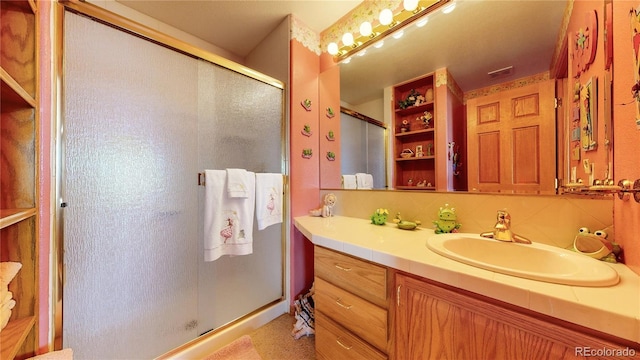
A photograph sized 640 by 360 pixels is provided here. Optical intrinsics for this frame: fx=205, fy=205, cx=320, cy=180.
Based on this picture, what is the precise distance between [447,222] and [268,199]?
3.60ft

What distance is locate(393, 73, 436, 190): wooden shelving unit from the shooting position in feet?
3.98

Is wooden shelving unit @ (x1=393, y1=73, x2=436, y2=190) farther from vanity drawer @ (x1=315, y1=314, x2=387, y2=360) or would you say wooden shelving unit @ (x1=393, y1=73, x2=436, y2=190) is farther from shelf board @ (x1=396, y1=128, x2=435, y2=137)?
vanity drawer @ (x1=315, y1=314, x2=387, y2=360)

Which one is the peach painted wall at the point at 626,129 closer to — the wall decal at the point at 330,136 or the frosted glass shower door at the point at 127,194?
the wall decal at the point at 330,136

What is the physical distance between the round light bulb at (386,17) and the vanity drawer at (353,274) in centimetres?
150

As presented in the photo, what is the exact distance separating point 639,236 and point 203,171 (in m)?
1.76

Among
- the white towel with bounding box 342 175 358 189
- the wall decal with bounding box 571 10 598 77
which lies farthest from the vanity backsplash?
the wall decal with bounding box 571 10 598 77

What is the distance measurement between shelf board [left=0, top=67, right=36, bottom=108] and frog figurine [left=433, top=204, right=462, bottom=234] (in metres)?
1.58

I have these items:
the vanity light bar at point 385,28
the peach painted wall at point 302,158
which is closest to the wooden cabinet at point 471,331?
the peach painted wall at point 302,158

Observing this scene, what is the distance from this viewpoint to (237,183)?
1269 millimetres

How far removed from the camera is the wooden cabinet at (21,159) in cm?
67

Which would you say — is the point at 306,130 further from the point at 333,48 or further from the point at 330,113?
the point at 333,48

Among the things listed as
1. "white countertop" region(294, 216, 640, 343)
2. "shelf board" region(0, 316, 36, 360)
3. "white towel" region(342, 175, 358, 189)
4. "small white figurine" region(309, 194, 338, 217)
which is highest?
"white towel" region(342, 175, 358, 189)

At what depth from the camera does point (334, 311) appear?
3.17 feet

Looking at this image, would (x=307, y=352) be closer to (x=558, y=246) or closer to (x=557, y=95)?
(x=558, y=246)
